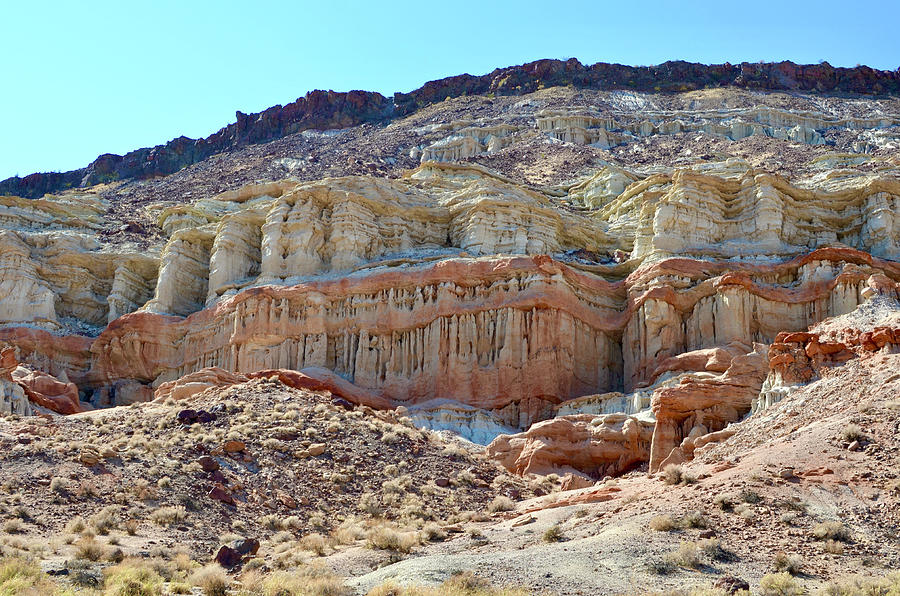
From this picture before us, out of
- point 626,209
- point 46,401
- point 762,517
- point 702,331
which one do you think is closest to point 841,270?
point 702,331

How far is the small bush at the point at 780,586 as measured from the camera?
18.4 meters

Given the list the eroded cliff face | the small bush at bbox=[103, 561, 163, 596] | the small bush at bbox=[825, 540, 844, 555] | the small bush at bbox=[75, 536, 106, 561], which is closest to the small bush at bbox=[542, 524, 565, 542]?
the small bush at bbox=[825, 540, 844, 555]

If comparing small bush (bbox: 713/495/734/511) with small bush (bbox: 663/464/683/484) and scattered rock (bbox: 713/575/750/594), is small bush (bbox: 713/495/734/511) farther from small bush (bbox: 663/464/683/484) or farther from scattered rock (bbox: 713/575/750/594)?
scattered rock (bbox: 713/575/750/594)

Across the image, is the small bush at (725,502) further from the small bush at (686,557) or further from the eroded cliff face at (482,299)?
the eroded cliff face at (482,299)

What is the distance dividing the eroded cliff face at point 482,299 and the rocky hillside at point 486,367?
0.49 ft

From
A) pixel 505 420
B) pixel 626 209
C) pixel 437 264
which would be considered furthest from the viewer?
pixel 626 209

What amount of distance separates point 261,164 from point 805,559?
89648 millimetres

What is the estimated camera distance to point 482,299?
1972 inches

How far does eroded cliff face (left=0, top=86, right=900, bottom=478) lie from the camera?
42688 mm

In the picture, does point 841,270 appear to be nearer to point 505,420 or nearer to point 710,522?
point 505,420

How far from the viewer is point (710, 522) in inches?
867

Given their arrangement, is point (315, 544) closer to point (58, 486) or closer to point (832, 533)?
point (58, 486)

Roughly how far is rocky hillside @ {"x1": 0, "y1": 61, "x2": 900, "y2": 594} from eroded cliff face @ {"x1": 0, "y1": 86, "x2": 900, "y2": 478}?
0.49 ft

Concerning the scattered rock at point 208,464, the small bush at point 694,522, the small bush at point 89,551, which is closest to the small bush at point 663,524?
the small bush at point 694,522
